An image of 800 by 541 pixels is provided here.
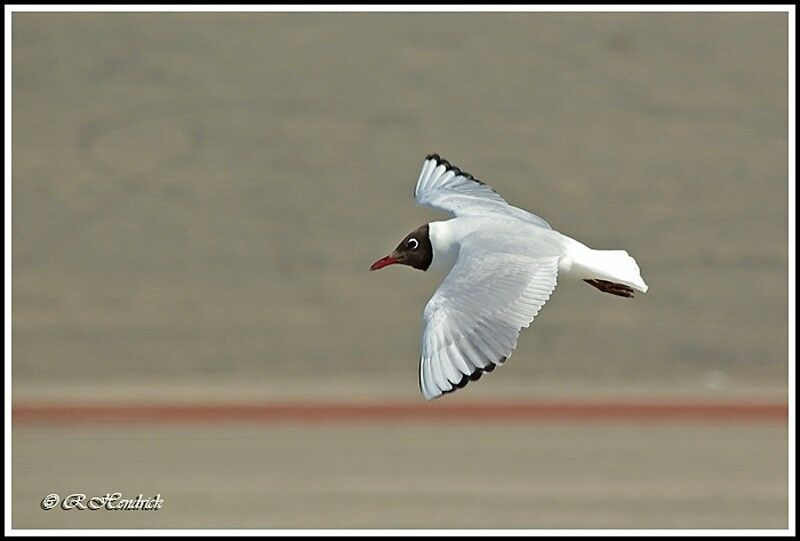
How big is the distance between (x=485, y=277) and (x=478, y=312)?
0.15m

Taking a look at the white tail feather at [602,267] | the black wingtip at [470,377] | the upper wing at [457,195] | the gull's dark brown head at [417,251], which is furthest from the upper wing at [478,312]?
the upper wing at [457,195]

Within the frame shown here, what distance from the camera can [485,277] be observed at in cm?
325

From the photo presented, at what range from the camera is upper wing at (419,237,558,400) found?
2996mm

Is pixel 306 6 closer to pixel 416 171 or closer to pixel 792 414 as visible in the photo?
pixel 416 171

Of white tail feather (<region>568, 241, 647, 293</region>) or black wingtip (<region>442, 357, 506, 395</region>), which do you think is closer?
black wingtip (<region>442, 357, 506, 395</region>)

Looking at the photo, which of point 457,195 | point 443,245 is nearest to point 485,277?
point 443,245

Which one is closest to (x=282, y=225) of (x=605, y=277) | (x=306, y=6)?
(x=306, y=6)

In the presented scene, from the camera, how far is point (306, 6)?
7.02m

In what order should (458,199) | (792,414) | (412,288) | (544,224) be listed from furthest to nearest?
(412,288)
(792,414)
(458,199)
(544,224)

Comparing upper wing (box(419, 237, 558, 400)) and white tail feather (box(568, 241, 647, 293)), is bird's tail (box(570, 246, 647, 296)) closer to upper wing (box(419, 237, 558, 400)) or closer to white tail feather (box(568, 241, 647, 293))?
white tail feather (box(568, 241, 647, 293))

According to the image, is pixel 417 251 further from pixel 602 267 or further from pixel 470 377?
pixel 470 377

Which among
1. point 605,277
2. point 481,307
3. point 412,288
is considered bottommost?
point 481,307

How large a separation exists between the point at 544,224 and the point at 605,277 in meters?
0.35

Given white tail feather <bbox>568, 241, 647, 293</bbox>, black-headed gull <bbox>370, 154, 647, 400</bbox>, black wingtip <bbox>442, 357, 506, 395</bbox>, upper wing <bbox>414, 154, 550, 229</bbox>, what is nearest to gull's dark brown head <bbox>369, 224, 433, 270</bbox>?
black-headed gull <bbox>370, 154, 647, 400</bbox>
